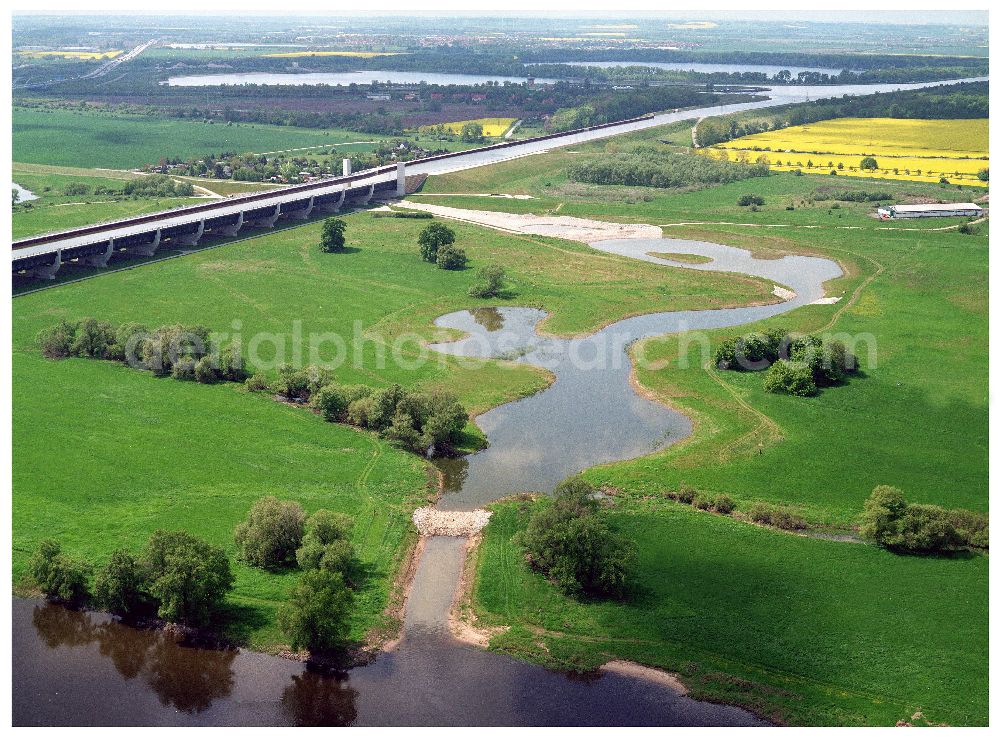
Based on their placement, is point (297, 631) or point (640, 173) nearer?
point (297, 631)

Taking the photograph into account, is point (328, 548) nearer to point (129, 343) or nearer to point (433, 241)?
point (129, 343)

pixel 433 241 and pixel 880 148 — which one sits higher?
pixel 880 148

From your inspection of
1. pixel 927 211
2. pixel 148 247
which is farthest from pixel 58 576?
pixel 927 211

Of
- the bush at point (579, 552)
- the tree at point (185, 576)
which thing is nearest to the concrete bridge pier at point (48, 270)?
the tree at point (185, 576)

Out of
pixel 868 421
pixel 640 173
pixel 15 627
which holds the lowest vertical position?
pixel 15 627

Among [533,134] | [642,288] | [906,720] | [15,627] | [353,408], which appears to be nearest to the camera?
[906,720]

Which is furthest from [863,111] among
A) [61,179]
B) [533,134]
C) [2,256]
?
[2,256]

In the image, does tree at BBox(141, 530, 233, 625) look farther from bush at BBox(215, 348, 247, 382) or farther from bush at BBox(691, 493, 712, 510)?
bush at BBox(215, 348, 247, 382)

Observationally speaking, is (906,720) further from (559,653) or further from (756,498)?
(756,498)

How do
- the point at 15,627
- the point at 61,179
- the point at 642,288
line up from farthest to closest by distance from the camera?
1. the point at 61,179
2. the point at 642,288
3. the point at 15,627
